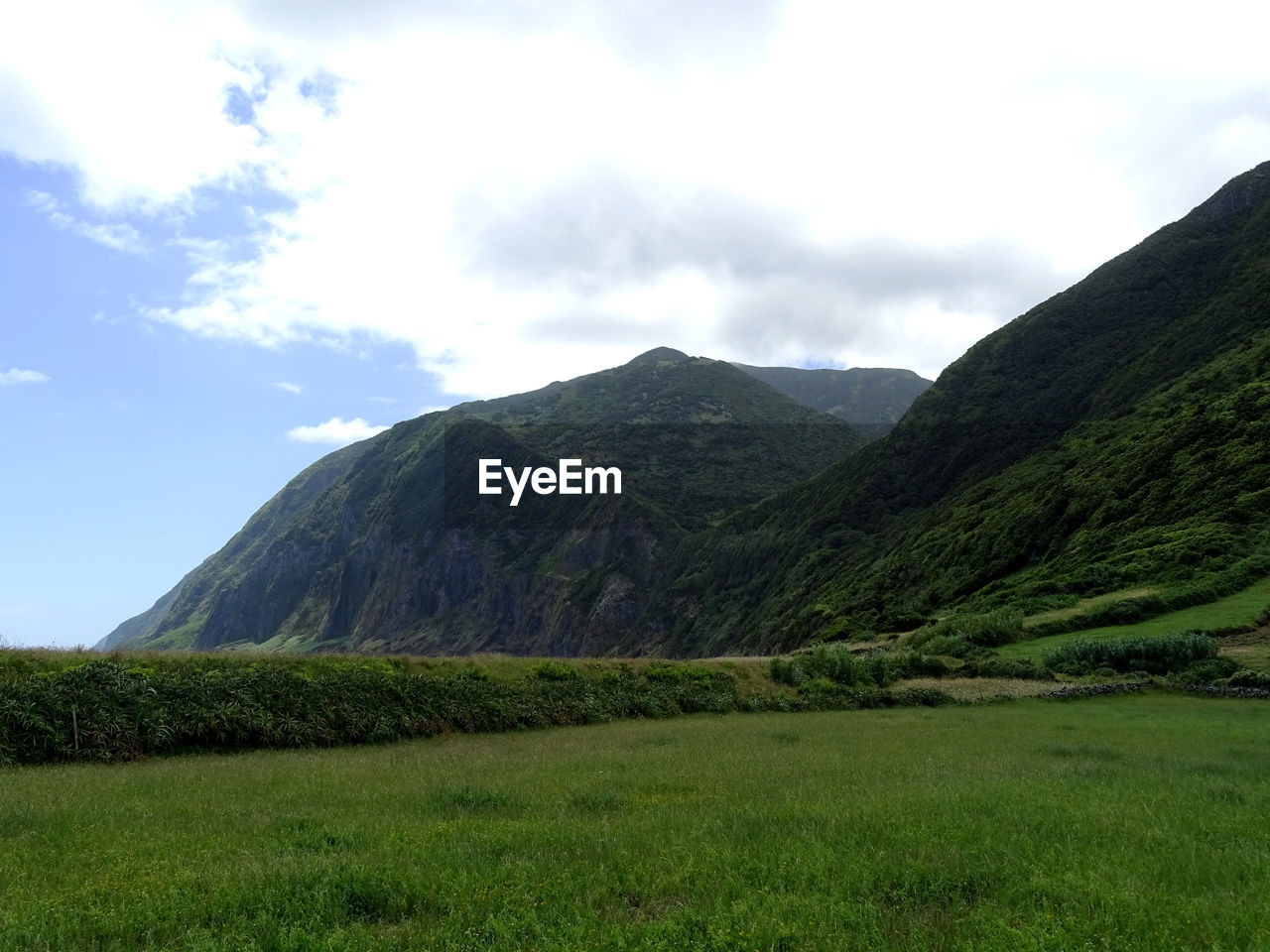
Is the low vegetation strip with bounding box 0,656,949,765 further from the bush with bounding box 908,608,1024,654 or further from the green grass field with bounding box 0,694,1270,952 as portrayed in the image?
the bush with bounding box 908,608,1024,654

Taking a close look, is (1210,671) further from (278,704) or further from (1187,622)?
(278,704)

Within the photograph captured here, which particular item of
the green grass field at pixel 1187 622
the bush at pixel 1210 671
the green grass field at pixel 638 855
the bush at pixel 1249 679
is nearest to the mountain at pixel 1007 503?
the green grass field at pixel 1187 622

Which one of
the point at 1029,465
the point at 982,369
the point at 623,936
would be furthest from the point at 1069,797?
the point at 982,369

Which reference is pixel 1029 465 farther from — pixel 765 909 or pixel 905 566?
pixel 765 909

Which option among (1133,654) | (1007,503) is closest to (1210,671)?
(1133,654)

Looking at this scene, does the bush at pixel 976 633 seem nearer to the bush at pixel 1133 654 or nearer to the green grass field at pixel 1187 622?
the green grass field at pixel 1187 622
